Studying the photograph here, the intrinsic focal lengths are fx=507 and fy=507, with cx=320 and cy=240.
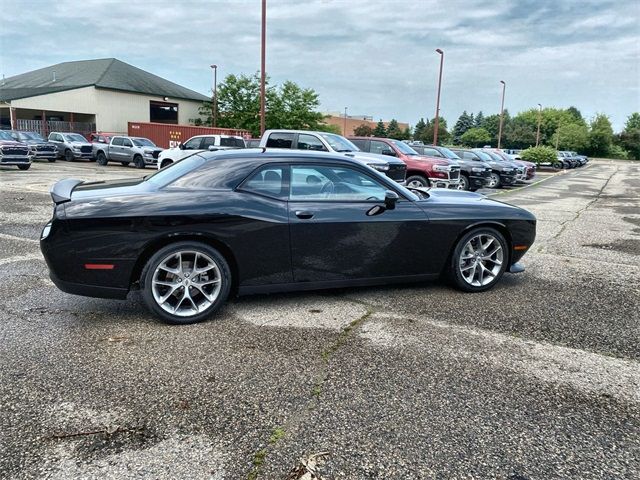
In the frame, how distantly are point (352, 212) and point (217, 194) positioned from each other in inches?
49.6

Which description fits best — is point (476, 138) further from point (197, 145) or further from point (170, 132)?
point (197, 145)

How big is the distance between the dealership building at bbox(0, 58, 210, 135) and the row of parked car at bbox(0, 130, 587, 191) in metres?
9.15

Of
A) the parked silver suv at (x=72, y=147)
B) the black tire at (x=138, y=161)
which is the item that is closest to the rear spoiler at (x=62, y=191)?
the black tire at (x=138, y=161)

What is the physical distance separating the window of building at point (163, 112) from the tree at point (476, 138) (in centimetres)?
6003

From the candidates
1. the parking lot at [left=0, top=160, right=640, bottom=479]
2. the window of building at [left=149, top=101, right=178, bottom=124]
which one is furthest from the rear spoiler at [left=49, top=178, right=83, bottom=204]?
the window of building at [left=149, top=101, right=178, bottom=124]

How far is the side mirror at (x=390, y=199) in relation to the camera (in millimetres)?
4857

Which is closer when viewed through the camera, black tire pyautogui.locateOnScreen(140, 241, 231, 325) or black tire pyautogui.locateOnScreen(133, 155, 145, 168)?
black tire pyautogui.locateOnScreen(140, 241, 231, 325)

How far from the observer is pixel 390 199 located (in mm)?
4855

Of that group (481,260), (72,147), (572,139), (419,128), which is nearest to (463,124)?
(419,128)

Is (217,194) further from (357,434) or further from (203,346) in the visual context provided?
(357,434)

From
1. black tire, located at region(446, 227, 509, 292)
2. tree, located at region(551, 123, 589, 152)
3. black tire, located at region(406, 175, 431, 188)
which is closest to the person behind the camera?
black tire, located at region(446, 227, 509, 292)

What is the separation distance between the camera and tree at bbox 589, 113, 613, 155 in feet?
285

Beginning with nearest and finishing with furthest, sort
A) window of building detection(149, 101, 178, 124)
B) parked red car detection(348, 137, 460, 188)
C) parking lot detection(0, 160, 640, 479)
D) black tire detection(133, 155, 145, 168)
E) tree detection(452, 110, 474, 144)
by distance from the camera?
1. parking lot detection(0, 160, 640, 479)
2. parked red car detection(348, 137, 460, 188)
3. black tire detection(133, 155, 145, 168)
4. window of building detection(149, 101, 178, 124)
5. tree detection(452, 110, 474, 144)

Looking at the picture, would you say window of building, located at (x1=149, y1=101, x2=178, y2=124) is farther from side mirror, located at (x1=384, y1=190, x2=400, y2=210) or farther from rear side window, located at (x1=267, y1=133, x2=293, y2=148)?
side mirror, located at (x1=384, y1=190, x2=400, y2=210)
